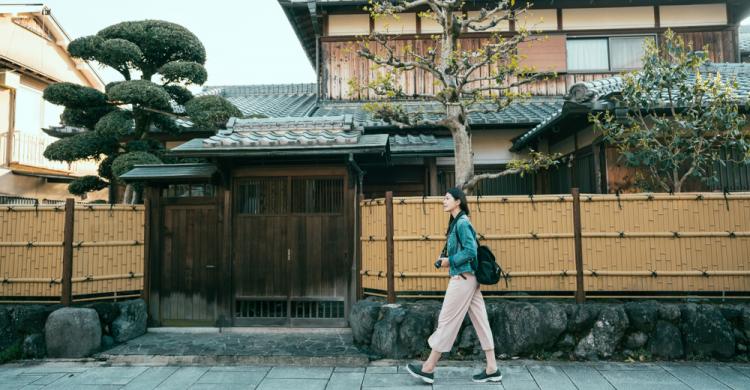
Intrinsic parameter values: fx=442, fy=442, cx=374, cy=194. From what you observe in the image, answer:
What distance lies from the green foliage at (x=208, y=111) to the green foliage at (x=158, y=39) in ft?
4.18

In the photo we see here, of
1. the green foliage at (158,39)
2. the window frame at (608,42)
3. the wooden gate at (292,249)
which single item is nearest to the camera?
the wooden gate at (292,249)

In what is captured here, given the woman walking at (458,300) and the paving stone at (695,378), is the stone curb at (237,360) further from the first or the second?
the paving stone at (695,378)

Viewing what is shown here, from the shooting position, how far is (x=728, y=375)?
5492 millimetres

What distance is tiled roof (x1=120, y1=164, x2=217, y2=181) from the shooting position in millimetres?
7582

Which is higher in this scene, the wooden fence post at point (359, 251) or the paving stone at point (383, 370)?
the wooden fence post at point (359, 251)

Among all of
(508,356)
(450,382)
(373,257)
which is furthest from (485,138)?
(450,382)

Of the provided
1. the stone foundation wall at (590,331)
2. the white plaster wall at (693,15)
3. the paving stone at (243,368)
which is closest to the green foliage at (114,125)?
the paving stone at (243,368)

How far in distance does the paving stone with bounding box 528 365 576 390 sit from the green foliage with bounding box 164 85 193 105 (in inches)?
365

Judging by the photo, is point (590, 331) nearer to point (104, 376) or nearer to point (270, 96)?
point (104, 376)

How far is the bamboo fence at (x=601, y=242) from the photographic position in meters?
6.28

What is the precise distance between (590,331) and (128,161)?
8848 mm

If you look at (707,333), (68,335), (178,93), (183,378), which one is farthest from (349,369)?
(178,93)

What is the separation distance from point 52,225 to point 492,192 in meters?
8.96

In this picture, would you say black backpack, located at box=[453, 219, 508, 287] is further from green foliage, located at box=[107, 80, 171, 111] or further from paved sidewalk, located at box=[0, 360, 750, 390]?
green foliage, located at box=[107, 80, 171, 111]
